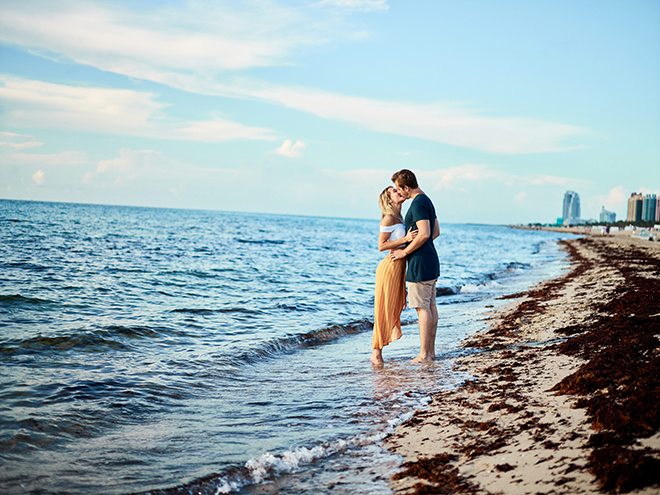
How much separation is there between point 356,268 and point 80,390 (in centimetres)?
A: 1610

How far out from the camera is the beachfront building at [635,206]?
587 feet

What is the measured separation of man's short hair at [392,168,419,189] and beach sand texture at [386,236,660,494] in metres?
2.37

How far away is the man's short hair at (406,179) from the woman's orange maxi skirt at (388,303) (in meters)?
1.02

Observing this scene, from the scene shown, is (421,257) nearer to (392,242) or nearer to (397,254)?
(397,254)

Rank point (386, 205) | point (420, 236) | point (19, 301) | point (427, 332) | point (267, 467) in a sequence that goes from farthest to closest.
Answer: point (19, 301) < point (427, 332) < point (386, 205) < point (420, 236) < point (267, 467)

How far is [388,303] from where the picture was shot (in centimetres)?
591

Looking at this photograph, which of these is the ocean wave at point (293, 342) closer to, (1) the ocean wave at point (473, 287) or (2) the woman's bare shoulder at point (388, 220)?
(2) the woman's bare shoulder at point (388, 220)

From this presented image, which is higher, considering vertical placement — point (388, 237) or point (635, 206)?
point (635, 206)

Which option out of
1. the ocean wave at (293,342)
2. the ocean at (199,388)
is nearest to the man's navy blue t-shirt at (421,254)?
the ocean at (199,388)

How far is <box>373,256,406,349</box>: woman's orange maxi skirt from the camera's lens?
19.3 feet

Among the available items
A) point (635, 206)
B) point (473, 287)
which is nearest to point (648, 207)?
point (635, 206)

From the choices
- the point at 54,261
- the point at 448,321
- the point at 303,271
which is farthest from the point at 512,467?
the point at 54,261

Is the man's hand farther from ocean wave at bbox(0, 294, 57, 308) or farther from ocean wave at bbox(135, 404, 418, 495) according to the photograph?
ocean wave at bbox(0, 294, 57, 308)

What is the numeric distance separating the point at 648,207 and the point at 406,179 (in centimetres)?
21013
